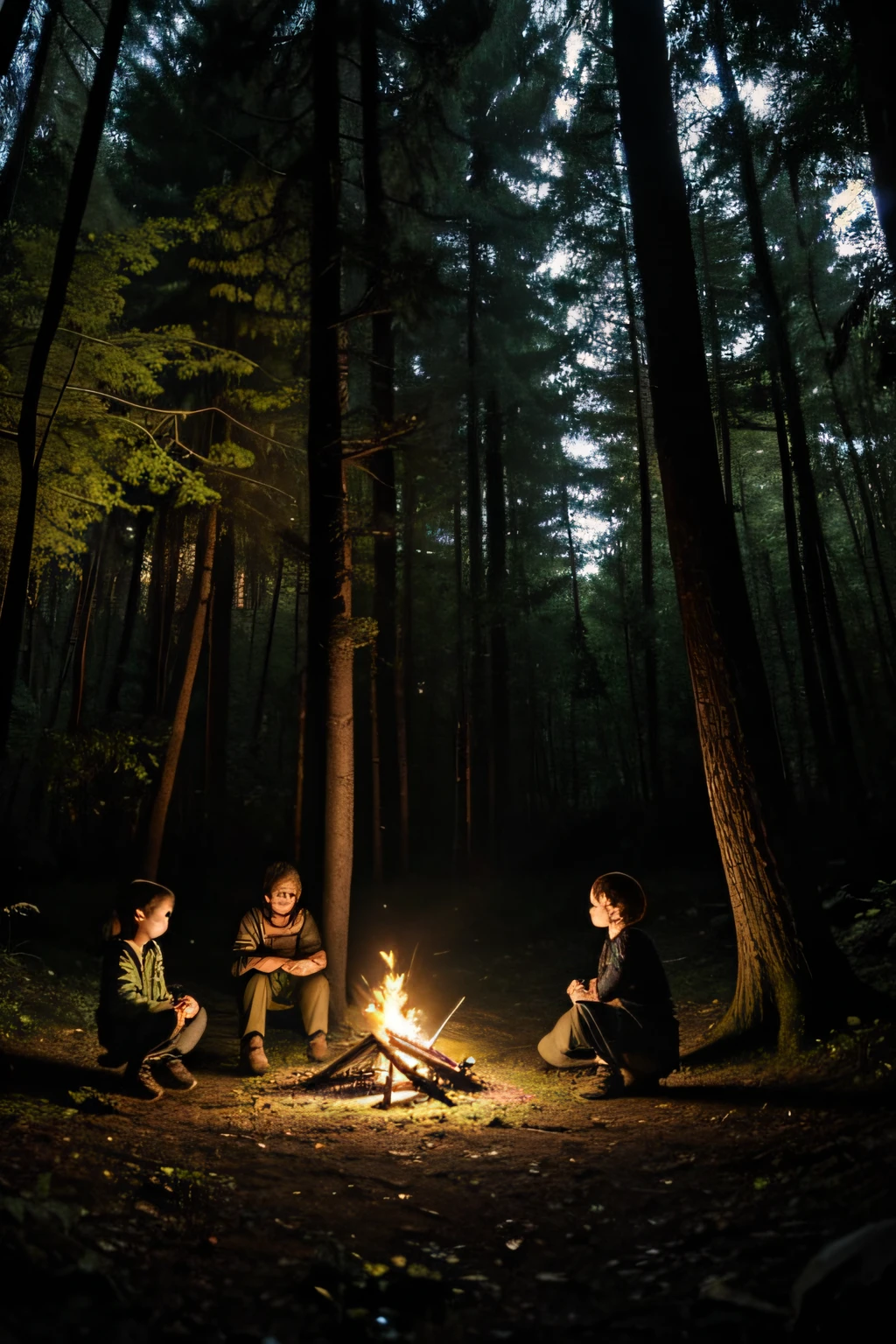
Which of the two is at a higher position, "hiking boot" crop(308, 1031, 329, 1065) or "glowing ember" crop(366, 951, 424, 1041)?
"glowing ember" crop(366, 951, 424, 1041)

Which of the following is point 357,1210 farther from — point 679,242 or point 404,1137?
point 679,242

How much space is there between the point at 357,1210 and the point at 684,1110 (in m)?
2.32

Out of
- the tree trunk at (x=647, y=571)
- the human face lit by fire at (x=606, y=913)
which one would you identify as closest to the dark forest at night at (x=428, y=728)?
the human face lit by fire at (x=606, y=913)

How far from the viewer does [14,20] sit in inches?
297

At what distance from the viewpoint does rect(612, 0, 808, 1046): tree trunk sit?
5281 millimetres

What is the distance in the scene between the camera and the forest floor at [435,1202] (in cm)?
224

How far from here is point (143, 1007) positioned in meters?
4.99

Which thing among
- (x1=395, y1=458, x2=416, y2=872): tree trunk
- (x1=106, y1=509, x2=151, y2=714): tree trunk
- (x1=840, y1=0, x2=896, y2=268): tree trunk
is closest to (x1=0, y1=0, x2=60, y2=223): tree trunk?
(x1=106, y1=509, x2=151, y2=714): tree trunk

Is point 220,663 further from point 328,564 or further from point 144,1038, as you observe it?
point 144,1038

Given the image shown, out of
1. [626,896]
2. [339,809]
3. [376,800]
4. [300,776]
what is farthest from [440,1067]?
[300,776]

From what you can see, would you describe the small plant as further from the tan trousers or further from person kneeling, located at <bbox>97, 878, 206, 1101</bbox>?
person kneeling, located at <bbox>97, 878, 206, 1101</bbox>

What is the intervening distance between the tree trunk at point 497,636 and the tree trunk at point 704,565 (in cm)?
1074

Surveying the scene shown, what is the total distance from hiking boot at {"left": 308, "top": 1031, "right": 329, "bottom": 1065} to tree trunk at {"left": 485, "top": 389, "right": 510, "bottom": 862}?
10823 mm

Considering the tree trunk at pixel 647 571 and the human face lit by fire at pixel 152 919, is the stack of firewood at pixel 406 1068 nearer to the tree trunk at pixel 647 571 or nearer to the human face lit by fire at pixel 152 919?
the human face lit by fire at pixel 152 919
